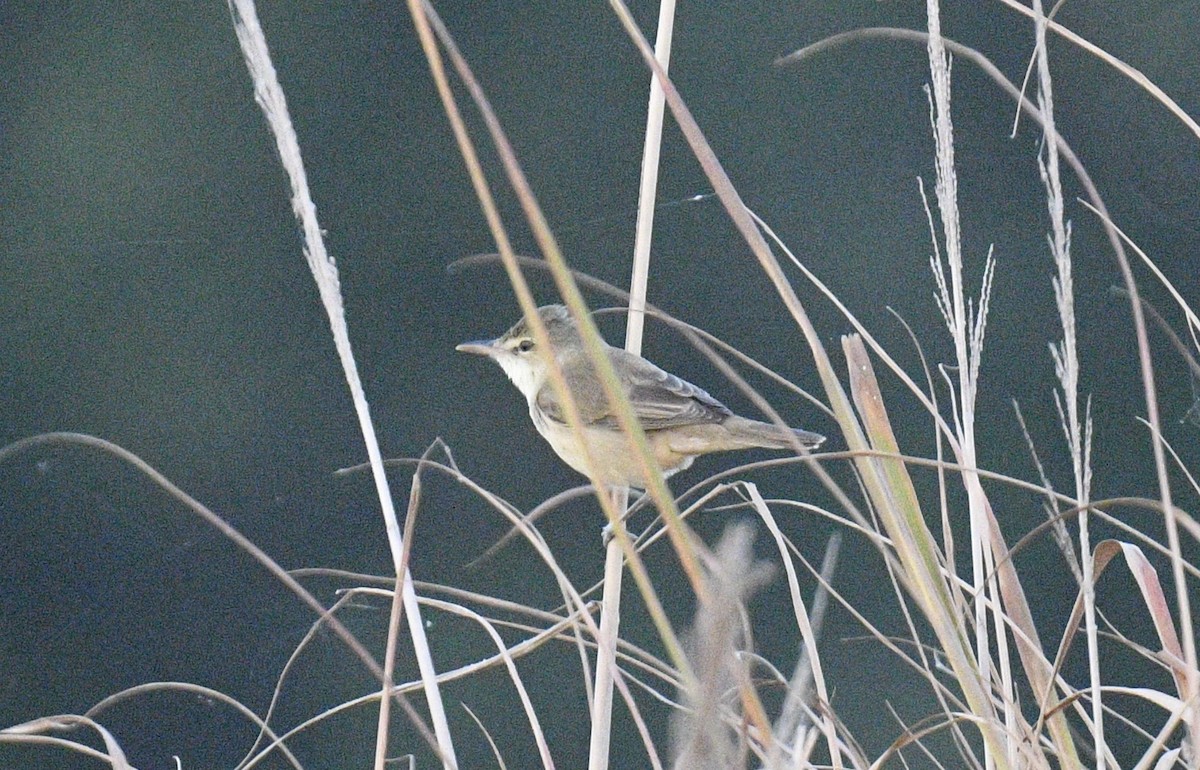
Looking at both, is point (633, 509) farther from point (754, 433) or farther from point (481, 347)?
point (481, 347)

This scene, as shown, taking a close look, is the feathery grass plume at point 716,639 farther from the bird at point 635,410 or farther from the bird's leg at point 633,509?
the bird at point 635,410

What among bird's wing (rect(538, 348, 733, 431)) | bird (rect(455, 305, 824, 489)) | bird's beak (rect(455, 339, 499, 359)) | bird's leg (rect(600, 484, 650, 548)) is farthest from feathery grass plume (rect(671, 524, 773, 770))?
bird's beak (rect(455, 339, 499, 359))

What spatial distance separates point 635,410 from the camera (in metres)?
2.30

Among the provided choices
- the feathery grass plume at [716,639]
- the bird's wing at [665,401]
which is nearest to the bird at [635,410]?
the bird's wing at [665,401]

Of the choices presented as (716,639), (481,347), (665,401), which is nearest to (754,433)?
(665,401)

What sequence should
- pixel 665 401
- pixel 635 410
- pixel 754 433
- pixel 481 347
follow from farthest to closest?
pixel 481 347 → pixel 665 401 → pixel 754 433 → pixel 635 410

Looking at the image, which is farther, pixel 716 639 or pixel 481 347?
pixel 481 347

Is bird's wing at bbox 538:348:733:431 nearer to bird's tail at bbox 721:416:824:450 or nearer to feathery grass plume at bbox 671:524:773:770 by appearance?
bird's tail at bbox 721:416:824:450

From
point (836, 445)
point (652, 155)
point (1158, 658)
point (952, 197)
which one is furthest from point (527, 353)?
point (1158, 658)

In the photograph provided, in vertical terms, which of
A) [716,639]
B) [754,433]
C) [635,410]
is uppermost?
[716,639]

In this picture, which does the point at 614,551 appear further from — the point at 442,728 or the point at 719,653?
the point at 719,653

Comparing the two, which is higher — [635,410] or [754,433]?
[635,410]

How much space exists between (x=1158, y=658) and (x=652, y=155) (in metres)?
0.76

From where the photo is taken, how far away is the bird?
2.45 metres
